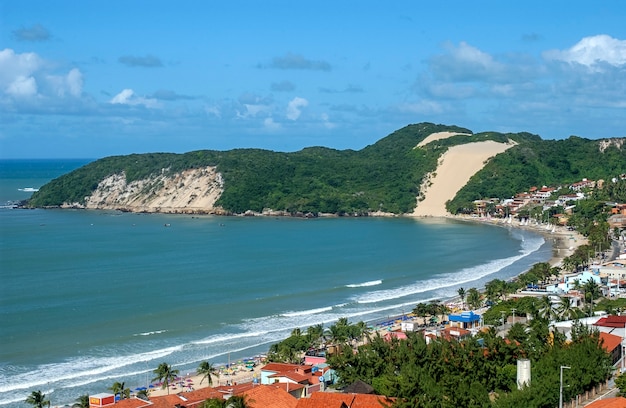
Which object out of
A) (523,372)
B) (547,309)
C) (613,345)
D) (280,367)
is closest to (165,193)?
(547,309)

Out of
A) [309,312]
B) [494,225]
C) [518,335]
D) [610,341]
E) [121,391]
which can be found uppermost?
[494,225]

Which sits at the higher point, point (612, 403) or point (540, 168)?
point (540, 168)

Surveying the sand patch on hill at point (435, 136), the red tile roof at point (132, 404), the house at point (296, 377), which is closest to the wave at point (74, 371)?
the house at point (296, 377)

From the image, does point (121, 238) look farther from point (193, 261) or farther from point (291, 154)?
point (291, 154)

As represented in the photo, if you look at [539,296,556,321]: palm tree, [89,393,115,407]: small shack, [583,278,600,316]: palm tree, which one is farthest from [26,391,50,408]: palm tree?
[583,278,600,316]: palm tree

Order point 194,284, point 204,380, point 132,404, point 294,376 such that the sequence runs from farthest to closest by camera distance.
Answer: point 194,284 → point 204,380 → point 294,376 → point 132,404

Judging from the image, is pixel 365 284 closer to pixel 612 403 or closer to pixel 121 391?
pixel 121 391

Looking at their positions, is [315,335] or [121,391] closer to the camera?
[121,391]
